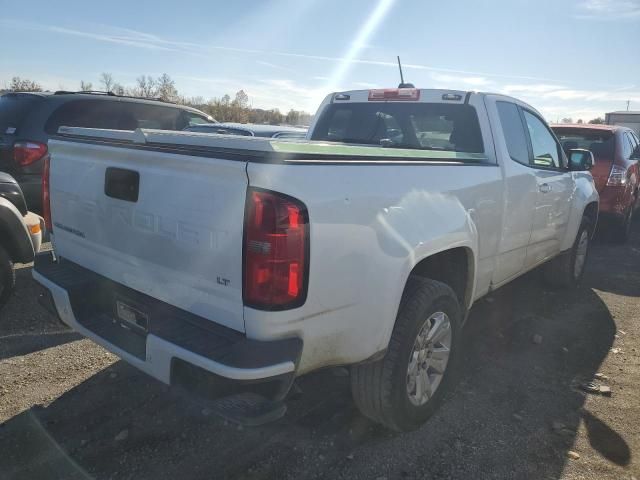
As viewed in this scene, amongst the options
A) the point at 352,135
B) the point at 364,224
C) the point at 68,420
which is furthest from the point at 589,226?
the point at 68,420

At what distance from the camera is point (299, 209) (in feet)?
6.41

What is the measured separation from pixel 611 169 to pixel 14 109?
810cm

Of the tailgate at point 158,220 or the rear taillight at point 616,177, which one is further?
the rear taillight at point 616,177

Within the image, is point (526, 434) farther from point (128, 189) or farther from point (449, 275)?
point (128, 189)

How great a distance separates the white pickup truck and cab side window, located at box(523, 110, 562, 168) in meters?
0.92

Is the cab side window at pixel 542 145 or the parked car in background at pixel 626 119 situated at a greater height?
the parked car in background at pixel 626 119

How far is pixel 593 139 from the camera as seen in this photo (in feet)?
25.7

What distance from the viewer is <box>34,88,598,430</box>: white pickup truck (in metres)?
1.97

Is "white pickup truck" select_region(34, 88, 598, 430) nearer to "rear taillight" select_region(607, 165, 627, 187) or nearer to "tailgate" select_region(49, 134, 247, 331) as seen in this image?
"tailgate" select_region(49, 134, 247, 331)

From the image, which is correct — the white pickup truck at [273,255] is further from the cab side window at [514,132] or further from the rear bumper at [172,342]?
the cab side window at [514,132]

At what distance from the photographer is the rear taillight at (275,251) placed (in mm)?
1923

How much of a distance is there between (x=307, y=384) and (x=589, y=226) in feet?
13.7

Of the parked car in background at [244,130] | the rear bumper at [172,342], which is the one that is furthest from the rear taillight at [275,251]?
the parked car in background at [244,130]

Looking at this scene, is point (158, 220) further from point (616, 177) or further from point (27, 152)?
point (616, 177)
